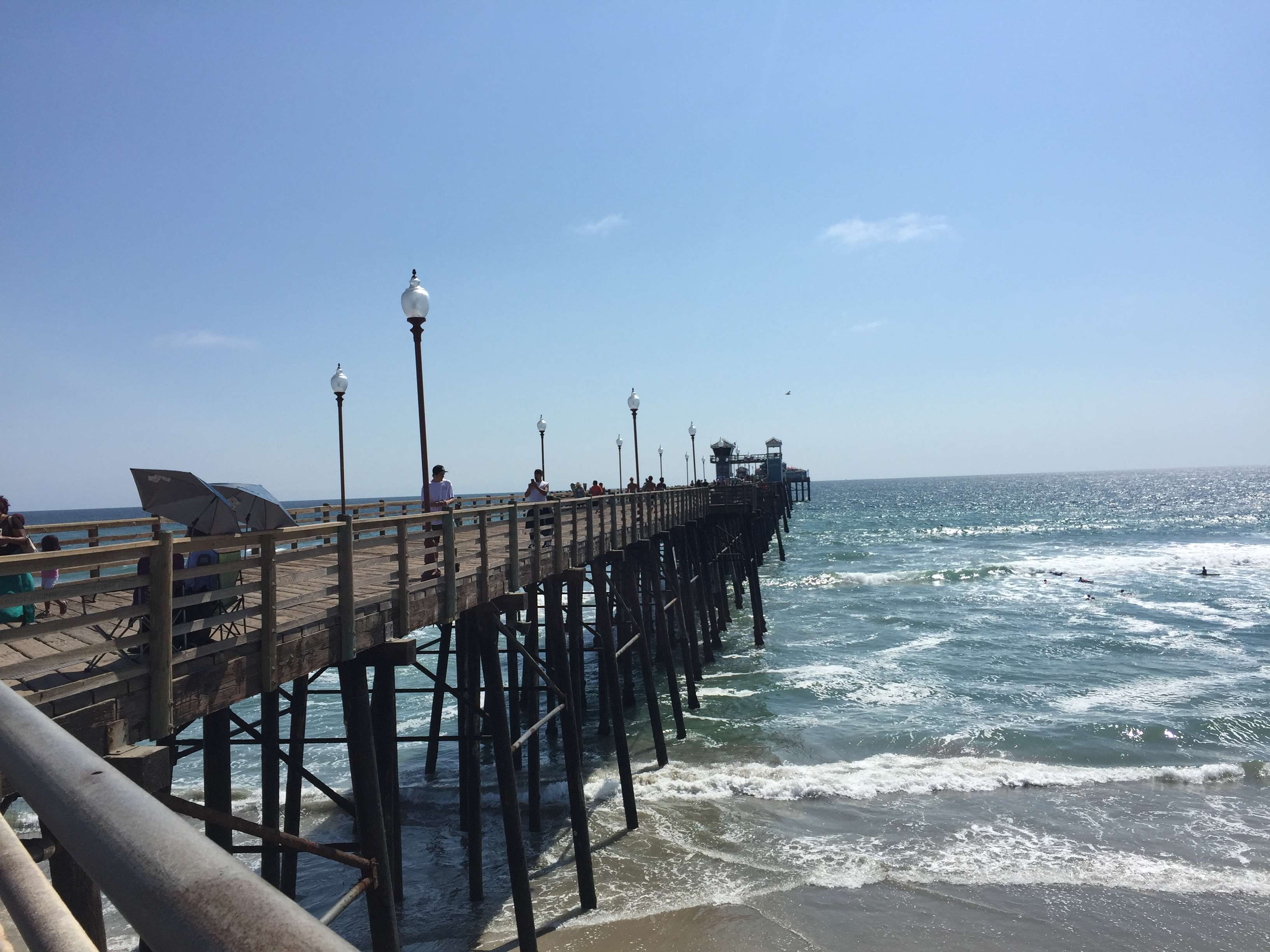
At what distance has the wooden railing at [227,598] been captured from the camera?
431 cm

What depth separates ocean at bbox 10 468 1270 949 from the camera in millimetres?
9922

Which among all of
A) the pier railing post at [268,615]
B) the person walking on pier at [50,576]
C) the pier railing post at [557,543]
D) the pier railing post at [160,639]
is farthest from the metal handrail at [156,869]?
the pier railing post at [557,543]

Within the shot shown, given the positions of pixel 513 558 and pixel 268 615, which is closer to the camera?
pixel 268 615

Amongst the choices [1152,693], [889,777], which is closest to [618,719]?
[889,777]

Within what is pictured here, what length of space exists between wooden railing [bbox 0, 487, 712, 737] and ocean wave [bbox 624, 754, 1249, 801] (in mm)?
5758

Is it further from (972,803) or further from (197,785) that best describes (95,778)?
(197,785)

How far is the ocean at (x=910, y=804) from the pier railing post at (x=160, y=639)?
641cm

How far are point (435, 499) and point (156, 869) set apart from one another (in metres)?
10.5

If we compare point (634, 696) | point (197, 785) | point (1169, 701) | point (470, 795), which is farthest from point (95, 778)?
point (1169, 701)

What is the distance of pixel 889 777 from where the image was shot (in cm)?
1451

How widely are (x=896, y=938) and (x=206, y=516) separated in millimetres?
8911

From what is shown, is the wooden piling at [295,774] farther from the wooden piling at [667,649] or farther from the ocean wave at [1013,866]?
the wooden piling at [667,649]

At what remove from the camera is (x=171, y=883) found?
883 millimetres

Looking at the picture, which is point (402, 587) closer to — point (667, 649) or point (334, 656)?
point (334, 656)
